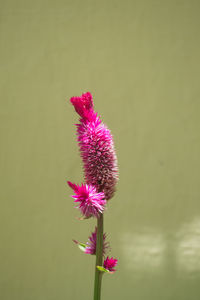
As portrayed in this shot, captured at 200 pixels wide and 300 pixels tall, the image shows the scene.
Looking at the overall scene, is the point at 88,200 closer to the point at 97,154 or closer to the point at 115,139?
the point at 97,154

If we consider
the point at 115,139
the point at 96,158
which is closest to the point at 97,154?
the point at 96,158

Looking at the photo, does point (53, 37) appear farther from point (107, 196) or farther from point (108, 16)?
point (107, 196)

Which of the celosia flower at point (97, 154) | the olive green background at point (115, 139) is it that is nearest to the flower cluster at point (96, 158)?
the celosia flower at point (97, 154)

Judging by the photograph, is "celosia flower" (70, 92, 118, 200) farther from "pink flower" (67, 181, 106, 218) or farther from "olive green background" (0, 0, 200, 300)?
"olive green background" (0, 0, 200, 300)

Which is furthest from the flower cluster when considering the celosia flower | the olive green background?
the olive green background

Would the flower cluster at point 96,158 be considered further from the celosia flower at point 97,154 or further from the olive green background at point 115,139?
the olive green background at point 115,139
